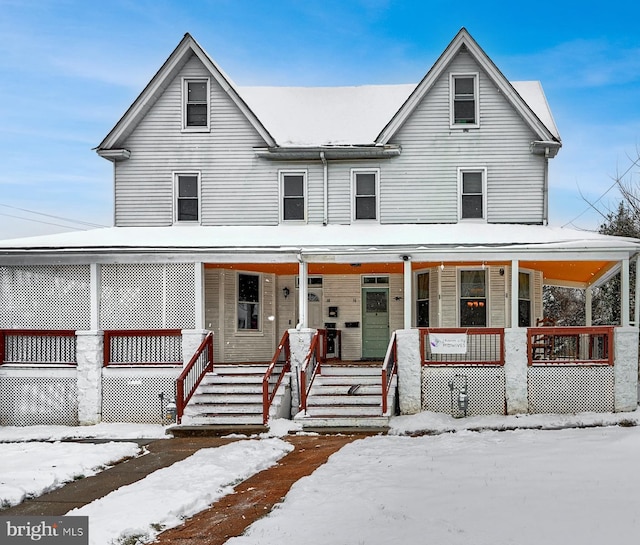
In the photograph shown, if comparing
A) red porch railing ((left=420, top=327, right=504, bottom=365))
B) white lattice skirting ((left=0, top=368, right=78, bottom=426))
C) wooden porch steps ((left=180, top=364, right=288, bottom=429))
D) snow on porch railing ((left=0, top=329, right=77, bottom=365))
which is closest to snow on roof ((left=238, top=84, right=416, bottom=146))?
red porch railing ((left=420, top=327, right=504, bottom=365))

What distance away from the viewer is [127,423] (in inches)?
667

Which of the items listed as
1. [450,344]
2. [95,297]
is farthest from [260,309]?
[450,344]

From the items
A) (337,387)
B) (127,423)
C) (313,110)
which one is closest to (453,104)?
(313,110)

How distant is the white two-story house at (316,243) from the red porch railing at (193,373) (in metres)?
0.27

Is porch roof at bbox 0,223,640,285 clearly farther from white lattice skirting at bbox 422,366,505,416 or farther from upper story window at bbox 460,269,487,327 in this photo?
white lattice skirting at bbox 422,366,505,416

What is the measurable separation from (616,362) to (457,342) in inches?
140

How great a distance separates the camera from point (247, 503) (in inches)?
342

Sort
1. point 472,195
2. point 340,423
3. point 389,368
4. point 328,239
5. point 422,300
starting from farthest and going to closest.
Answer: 1. point 422,300
2. point 472,195
3. point 328,239
4. point 389,368
5. point 340,423

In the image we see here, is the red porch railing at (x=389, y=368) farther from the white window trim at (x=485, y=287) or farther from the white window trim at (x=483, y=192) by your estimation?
the white window trim at (x=483, y=192)

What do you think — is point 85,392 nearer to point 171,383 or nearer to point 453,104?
point 171,383

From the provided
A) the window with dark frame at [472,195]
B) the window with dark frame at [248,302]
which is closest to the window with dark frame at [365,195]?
the window with dark frame at [472,195]

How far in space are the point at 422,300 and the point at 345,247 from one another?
4549 millimetres

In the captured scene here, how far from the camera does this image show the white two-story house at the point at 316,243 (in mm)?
16969

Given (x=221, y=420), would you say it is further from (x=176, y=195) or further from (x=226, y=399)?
(x=176, y=195)
